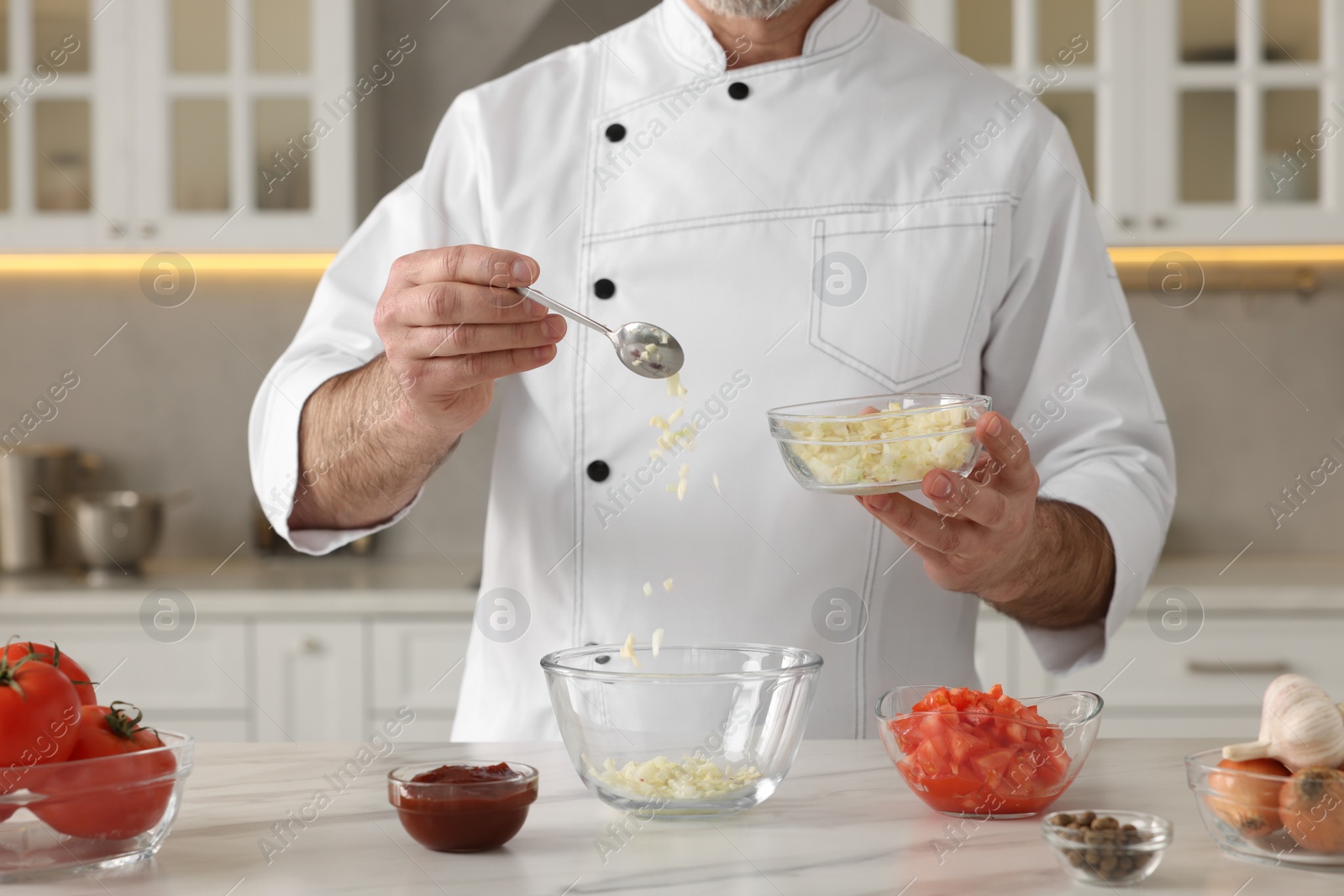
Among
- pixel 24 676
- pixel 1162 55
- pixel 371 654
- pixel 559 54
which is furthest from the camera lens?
pixel 1162 55

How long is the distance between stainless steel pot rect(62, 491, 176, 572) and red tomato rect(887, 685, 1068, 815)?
2.08 metres

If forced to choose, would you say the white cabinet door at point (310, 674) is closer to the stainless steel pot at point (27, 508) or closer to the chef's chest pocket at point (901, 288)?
the stainless steel pot at point (27, 508)

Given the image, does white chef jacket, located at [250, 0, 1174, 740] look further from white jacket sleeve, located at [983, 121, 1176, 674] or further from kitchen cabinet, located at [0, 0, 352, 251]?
kitchen cabinet, located at [0, 0, 352, 251]

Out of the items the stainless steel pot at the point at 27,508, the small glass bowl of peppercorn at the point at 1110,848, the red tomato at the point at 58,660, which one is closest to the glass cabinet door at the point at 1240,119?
the small glass bowl of peppercorn at the point at 1110,848

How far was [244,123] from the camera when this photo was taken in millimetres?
2467

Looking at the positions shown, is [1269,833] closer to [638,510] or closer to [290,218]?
[638,510]

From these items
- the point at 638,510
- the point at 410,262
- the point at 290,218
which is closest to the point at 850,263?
the point at 638,510

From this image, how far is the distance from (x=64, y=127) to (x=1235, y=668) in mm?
2548

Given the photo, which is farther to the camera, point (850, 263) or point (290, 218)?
point (290, 218)

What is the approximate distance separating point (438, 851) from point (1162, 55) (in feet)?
7.38

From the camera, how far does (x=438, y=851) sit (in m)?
0.76

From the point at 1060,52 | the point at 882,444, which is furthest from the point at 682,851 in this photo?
the point at 1060,52

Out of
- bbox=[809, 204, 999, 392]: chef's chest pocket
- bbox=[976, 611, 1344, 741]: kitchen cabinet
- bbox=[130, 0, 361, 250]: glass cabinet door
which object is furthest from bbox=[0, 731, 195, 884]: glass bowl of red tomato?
bbox=[130, 0, 361, 250]: glass cabinet door

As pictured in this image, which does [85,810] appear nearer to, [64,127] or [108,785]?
[108,785]
